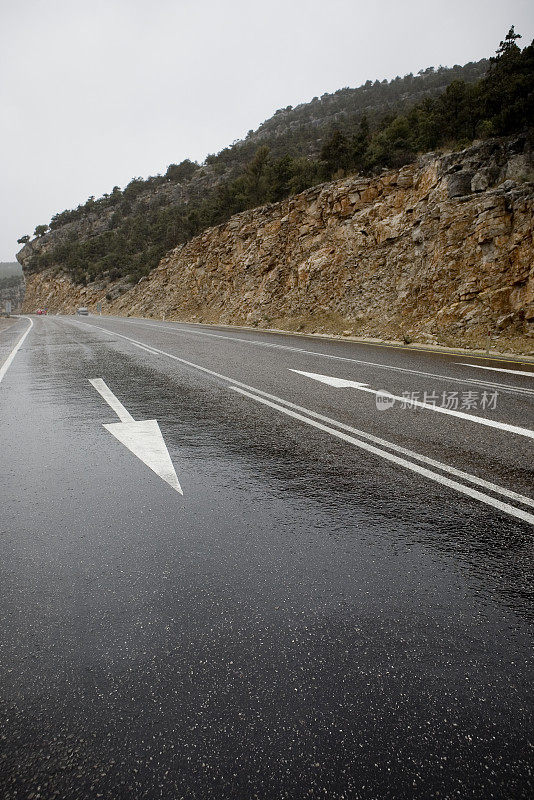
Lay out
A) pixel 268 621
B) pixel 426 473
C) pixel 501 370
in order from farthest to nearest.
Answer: pixel 501 370 < pixel 426 473 < pixel 268 621

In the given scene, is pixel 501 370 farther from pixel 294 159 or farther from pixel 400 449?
pixel 294 159

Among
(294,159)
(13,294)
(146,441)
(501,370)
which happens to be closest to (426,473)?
(146,441)

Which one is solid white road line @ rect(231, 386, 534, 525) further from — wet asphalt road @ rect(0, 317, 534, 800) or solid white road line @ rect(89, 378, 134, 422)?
solid white road line @ rect(89, 378, 134, 422)

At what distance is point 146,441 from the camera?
4801mm

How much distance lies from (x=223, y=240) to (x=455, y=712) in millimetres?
41975

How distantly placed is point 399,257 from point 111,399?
20.2 m

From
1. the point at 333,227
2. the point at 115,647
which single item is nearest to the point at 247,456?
the point at 115,647

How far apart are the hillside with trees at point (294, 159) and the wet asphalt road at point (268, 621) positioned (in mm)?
23269

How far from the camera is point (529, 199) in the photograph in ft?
57.3

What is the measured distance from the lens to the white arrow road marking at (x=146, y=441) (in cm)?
393

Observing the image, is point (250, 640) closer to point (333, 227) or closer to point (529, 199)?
point (529, 199)

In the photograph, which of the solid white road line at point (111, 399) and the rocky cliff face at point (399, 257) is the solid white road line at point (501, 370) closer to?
the rocky cliff face at point (399, 257)

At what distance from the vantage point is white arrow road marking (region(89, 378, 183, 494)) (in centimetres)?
393

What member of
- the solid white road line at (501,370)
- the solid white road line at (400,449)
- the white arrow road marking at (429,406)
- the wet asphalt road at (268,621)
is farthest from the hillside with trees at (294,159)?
the wet asphalt road at (268,621)
